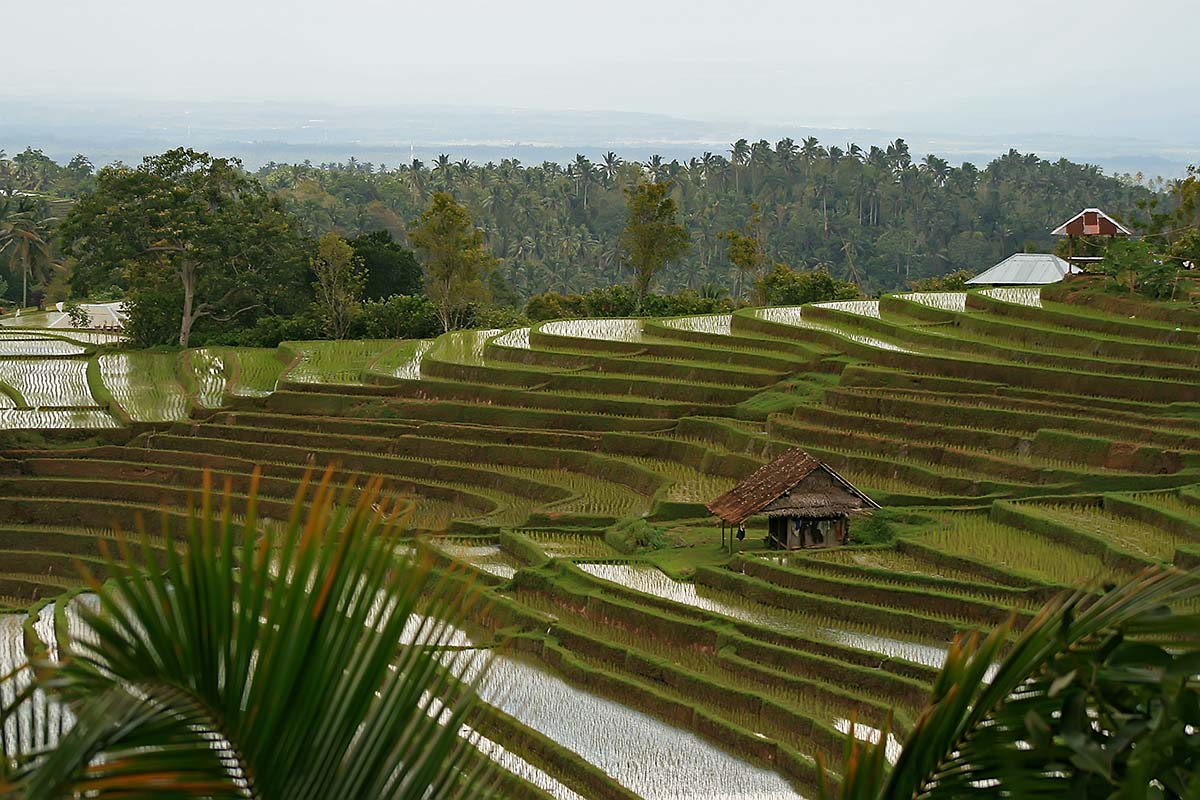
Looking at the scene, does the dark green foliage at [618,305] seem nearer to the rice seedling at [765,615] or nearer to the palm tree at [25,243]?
the rice seedling at [765,615]

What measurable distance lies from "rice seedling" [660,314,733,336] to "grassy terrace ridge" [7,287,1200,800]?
0.33 feet

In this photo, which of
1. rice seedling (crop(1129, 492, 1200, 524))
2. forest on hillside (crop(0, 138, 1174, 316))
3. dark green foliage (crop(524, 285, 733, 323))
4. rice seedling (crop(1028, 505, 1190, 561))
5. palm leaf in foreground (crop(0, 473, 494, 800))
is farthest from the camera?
forest on hillside (crop(0, 138, 1174, 316))

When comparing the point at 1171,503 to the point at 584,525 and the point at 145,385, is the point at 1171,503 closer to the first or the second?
the point at 584,525

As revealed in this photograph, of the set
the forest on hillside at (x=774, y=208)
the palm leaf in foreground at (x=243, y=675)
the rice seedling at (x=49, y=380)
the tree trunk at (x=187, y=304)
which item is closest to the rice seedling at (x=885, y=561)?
the palm leaf in foreground at (x=243, y=675)

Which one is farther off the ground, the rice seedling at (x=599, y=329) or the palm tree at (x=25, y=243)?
the rice seedling at (x=599, y=329)

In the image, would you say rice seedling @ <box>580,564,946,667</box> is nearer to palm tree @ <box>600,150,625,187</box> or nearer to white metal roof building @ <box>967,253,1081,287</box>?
white metal roof building @ <box>967,253,1081,287</box>

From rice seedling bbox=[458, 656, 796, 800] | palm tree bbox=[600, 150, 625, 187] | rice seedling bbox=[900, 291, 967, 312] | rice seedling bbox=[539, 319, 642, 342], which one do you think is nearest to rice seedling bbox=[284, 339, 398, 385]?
rice seedling bbox=[539, 319, 642, 342]

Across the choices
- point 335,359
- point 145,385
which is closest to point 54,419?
A: point 145,385

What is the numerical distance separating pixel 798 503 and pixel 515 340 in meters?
10.9

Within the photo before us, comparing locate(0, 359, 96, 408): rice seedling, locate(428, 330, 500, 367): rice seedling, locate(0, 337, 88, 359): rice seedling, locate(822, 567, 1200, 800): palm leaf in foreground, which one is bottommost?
locate(0, 337, 88, 359): rice seedling

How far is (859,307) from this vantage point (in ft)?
78.8

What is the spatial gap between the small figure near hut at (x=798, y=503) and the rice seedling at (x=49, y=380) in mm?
12040

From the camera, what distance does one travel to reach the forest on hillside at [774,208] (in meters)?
53.4

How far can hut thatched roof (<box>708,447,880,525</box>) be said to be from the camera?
1362 centimetres
